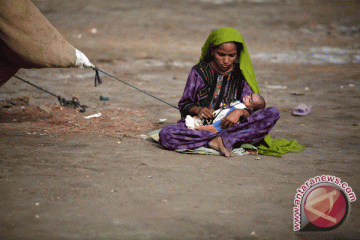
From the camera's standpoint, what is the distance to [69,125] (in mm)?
5016

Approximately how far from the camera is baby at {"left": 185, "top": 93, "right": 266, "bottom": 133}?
408 centimetres

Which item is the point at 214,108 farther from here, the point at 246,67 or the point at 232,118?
the point at 246,67

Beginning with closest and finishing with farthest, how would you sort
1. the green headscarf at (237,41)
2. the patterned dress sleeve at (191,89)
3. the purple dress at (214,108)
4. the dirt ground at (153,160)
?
the dirt ground at (153,160), the green headscarf at (237,41), the purple dress at (214,108), the patterned dress sleeve at (191,89)

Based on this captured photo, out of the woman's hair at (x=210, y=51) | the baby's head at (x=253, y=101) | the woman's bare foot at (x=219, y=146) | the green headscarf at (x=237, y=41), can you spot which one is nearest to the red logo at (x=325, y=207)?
the woman's bare foot at (x=219, y=146)

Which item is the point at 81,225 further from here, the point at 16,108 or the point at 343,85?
the point at 343,85

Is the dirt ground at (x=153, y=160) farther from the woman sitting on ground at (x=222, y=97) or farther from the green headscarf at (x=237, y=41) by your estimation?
the green headscarf at (x=237, y=41)

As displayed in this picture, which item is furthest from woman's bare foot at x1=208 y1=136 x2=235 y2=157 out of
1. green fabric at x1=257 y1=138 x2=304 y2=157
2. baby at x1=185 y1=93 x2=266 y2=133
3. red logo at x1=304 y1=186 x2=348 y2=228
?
red logo at x1=304 y1=186 x2=348 y2=228

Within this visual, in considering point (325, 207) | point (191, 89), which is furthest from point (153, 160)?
point (325, 207)

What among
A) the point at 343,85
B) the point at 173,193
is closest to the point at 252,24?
the point at 343,85

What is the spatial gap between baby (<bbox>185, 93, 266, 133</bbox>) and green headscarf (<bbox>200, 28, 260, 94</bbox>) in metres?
0.13

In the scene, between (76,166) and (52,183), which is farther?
(76,166)

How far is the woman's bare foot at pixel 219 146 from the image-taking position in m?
3.93

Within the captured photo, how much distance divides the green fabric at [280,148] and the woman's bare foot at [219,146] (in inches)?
16.2

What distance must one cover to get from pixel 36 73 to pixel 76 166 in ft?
19.6
